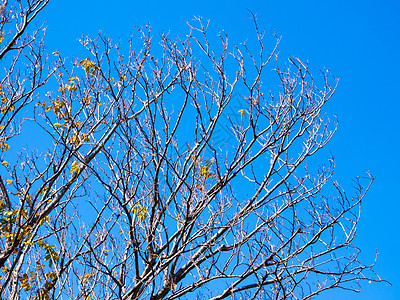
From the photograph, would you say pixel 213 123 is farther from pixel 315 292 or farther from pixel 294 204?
pixel 315 292

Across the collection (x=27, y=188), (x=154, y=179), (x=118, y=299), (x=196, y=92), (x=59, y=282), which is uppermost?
(x=196, y=92)

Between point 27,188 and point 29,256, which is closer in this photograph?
point 27,188

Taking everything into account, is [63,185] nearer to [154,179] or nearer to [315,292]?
[154,179]

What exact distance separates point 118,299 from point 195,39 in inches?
122

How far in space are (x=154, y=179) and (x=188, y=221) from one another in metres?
0.63

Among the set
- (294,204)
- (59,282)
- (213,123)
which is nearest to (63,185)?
(59,282)

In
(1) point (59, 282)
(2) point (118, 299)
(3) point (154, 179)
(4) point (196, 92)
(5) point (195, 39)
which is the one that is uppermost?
(5) point (195, 39)

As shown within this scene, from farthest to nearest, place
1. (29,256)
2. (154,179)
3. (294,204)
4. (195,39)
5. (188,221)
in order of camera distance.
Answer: (29,256) < (195,39) < (294,204) < (188,221) < (154,179)

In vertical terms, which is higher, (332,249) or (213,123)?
(213,123)

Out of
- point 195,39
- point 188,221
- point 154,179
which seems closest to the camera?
point 154,179

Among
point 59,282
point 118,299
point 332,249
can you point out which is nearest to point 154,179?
point 118,299

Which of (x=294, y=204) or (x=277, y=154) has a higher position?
(x=277, y=154)

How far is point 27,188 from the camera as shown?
527 cm

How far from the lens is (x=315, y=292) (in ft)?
16.0
